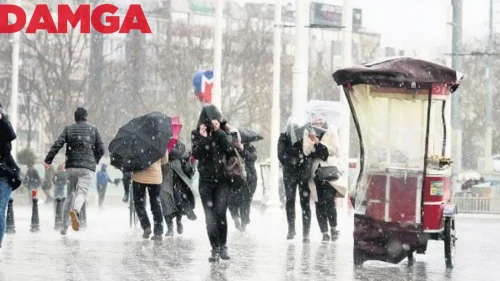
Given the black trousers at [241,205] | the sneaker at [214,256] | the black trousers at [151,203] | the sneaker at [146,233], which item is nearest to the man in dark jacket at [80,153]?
the black trousers at [151,203]

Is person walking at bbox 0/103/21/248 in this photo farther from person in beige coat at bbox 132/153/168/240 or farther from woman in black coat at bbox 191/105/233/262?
person in beige coat at bbox 132/153/168/240

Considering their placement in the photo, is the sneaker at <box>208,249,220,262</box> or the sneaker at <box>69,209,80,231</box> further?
the sneaker at <box>69,209,80,231</box>

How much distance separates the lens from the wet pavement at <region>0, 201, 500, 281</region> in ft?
49.9

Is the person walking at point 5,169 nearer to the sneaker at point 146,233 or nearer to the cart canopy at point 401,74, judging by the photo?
the cart canopy at point 401,74

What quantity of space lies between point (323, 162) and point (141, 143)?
2.37 meters

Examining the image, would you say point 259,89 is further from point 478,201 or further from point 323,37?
point 323,37

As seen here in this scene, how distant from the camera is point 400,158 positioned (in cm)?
1727

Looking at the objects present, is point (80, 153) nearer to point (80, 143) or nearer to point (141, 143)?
point (80, 143)

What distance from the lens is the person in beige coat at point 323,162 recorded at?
20820mm

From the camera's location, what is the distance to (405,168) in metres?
17.1

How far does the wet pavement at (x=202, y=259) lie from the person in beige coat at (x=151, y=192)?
0.21 m

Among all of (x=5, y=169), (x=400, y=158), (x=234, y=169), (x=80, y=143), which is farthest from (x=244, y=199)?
(x=5, y=169)

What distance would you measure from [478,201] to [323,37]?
105m

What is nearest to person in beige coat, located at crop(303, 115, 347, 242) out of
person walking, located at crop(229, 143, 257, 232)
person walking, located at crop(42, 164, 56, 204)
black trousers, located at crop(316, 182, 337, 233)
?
black trousers, located at crop(316, 182, 337, 233)
